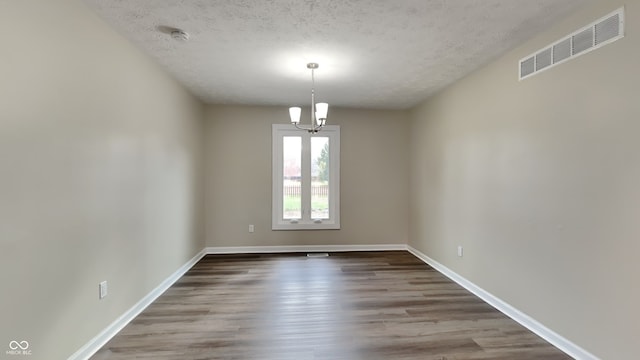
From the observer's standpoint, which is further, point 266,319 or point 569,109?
point 266,319

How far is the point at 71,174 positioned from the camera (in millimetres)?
2008

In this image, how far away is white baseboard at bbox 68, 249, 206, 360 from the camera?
2.16m

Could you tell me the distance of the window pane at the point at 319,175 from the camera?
5352 millimetres

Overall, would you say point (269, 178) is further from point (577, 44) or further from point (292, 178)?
point (577, 44)

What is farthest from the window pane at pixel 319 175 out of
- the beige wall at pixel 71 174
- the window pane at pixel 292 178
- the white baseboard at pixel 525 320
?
the beige wall at pixel 71 174

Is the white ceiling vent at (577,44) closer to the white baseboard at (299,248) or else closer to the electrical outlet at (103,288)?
the white baseboard at (299,248)

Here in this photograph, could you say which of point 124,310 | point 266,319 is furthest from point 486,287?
point 124,310

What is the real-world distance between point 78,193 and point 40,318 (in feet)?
2.48

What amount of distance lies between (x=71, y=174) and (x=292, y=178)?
3.50 metres

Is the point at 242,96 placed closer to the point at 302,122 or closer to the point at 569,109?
the point at 302,122

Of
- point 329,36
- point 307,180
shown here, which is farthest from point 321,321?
point 307,180

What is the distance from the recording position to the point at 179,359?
2176 mm

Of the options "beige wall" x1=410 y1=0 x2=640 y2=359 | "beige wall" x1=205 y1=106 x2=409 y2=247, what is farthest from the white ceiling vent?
"beige wall" x1=205 y1=106 x2=409 y2=247

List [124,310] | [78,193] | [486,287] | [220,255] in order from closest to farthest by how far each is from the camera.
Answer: [78,193]
[124,310]
[486,287]
[220,255]
